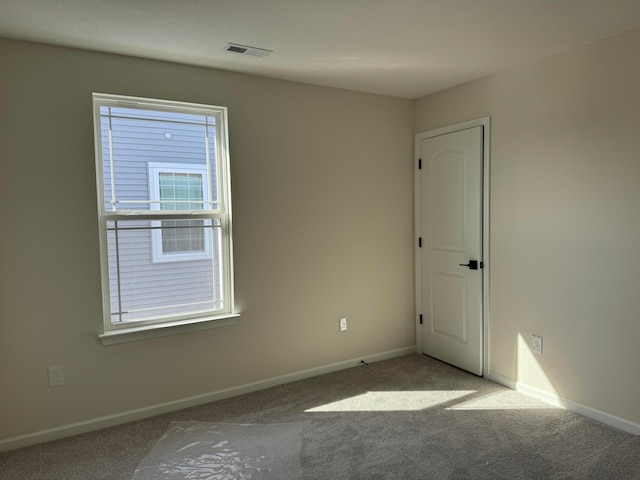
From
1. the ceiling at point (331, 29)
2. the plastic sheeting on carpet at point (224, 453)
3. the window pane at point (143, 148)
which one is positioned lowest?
the plastic sheeting on carpet at point (224, 453)

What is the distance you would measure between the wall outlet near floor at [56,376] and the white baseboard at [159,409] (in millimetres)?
278

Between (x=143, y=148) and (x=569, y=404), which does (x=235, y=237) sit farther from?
(x=569, y=404)

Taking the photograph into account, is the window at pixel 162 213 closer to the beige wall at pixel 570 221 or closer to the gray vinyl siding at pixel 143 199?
the gray vinyl siding at pixel 143 199

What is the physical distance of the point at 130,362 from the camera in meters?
2.92

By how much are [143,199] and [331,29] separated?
166 cm

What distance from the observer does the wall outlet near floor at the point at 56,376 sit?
268 centimetres

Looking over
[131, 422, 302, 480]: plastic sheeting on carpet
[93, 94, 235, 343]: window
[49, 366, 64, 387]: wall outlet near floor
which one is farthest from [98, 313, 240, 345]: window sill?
[131, 422, 302, 480]: plastic sheeting on carpet

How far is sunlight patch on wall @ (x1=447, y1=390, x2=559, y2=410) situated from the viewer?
3.02 m

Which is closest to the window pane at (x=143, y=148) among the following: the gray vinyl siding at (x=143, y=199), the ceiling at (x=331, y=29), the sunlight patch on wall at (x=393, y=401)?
the gray vinyl siding at (x=143, y=199)

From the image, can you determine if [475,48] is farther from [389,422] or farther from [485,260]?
[389,422]

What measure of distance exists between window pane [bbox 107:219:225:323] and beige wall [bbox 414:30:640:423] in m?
2.20

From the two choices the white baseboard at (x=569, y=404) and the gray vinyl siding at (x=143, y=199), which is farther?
the gray vinyl siding at (x=143, y=199)

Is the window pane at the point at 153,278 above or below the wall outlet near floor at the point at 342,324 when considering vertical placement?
above

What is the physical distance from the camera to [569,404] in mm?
2949
